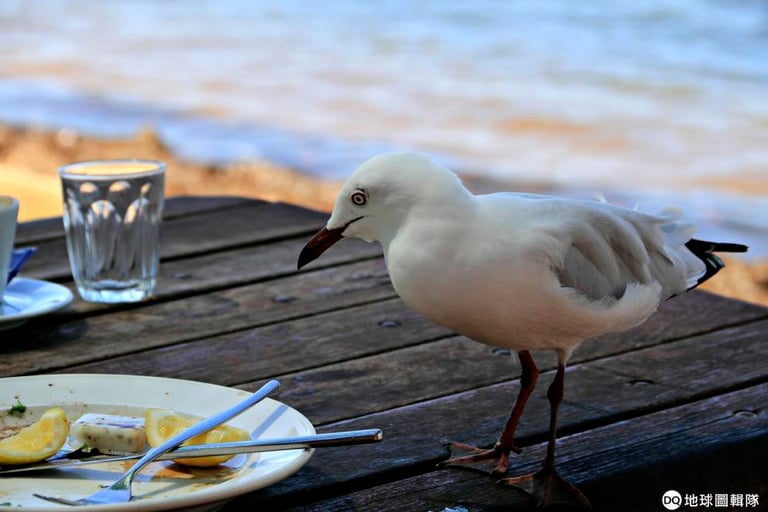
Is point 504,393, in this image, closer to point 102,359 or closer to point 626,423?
point 626,423

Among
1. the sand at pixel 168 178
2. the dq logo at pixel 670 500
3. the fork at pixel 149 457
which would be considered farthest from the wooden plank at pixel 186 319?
the sand at pixel 168 178

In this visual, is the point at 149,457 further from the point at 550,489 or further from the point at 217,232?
the point at 217,232

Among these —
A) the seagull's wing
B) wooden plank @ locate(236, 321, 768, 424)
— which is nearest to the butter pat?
wooden plank @ locate(236, 321, 768, 424)

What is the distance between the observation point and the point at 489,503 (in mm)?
1204

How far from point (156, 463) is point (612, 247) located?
0.61 m

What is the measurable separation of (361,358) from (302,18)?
10753 millimetres

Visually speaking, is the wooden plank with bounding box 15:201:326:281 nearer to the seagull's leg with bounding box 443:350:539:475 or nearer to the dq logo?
the seagull's leg with bounding box 443:350:539:475

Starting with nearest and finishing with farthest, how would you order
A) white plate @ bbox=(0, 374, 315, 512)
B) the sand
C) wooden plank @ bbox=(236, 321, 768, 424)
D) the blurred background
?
white plate @ bbox=(0, 374, 315, 512), wooden plank @ bbox=(236, 321, 768, 424), the sand, the blurred background

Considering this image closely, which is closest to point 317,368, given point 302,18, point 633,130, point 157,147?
point 157,147

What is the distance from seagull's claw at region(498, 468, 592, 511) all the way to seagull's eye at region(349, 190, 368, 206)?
0.35 metres

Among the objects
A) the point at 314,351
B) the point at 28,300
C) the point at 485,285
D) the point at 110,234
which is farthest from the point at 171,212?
the point at 485,285

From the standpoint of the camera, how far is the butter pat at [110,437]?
3.94 feet

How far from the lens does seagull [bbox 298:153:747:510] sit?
1222 millimetres

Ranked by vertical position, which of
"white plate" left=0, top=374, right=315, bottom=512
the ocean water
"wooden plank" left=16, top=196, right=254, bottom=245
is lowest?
the ocean water
